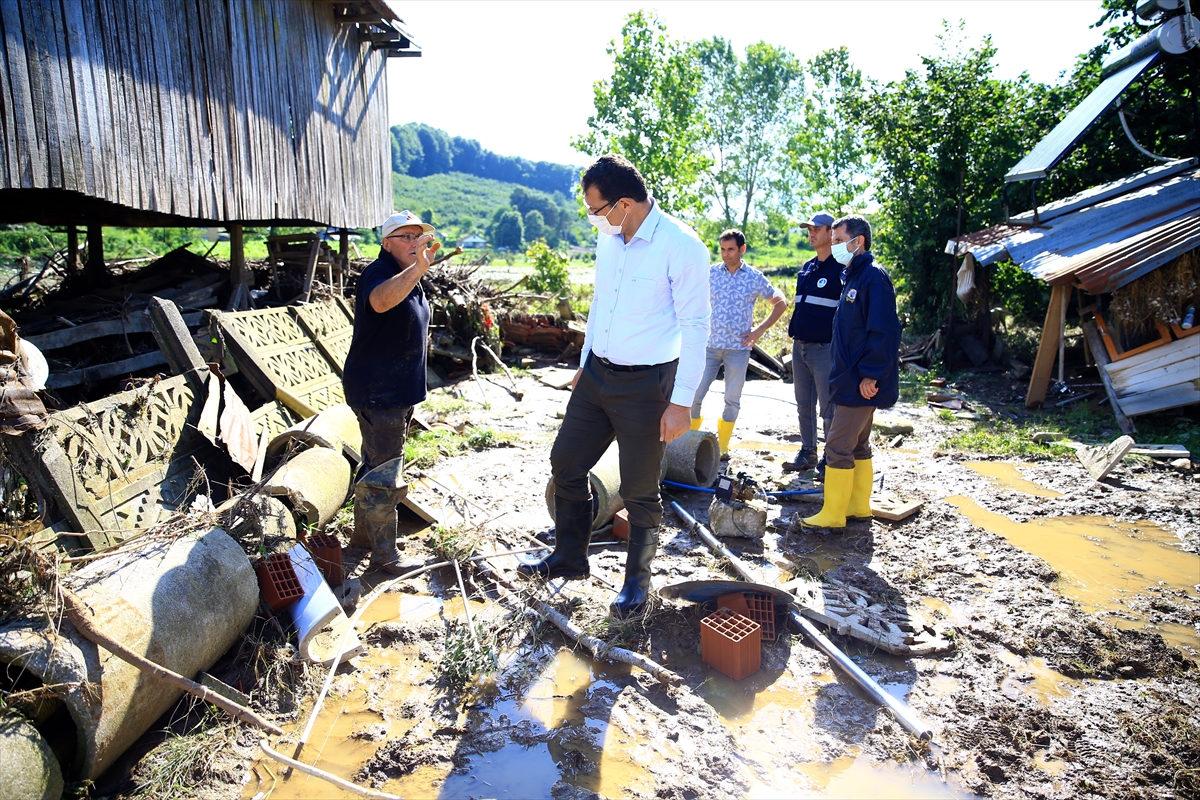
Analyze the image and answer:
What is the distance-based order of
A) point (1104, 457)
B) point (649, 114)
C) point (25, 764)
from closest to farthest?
point (25, 764), point (1104, 457), point (649, 114)

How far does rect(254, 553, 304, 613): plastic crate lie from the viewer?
3717mm

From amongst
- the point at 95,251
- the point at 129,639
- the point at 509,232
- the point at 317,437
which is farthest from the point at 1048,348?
the point at 509,232

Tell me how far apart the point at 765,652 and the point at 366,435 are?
2804 mm

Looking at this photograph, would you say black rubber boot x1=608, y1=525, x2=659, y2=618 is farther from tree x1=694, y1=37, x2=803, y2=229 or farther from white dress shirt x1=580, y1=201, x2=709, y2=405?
tree x1=694, y1=37, x2=803, y2=229

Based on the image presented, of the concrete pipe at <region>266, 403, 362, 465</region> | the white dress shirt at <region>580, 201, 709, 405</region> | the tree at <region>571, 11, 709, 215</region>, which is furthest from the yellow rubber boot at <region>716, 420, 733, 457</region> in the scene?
the tree at <region>571, 11, 709, 215</region>

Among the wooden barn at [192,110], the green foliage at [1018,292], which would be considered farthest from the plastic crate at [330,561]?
the green foliage at [1018,292]

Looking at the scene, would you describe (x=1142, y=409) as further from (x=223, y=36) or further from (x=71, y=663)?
(x=223, y=36)

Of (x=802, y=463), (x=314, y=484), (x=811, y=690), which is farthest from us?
(x=802, y=463)

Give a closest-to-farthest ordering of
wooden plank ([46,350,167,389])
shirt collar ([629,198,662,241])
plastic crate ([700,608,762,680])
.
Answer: plastic crate ([700,608,762,680]) < shirt collar ([629,198,662,241]) < wooden plank ([46,350,167,389])

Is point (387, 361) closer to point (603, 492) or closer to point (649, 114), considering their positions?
point (603, 492)

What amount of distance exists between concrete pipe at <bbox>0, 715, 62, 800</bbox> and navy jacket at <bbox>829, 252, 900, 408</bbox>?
4.79 m

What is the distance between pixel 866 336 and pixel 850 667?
97.4 inches

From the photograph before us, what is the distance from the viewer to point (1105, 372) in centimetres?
842

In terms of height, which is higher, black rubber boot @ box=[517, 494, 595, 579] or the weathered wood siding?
the weathered wood siding
